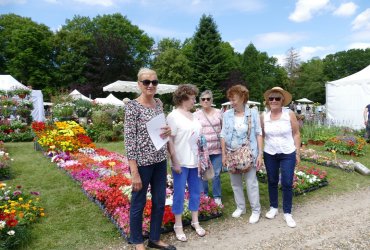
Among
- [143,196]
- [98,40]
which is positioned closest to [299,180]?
[143,196]

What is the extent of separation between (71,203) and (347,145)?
7.81 m

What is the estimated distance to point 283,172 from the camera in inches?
161

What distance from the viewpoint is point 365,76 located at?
14391 mm

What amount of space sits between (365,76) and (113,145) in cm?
1214

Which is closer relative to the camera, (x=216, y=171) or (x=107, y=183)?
(x=216, y=171)

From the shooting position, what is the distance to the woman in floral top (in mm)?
2922

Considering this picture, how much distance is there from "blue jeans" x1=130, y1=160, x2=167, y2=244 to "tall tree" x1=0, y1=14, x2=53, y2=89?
112 feet

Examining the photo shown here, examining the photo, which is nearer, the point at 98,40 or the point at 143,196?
the point at 143,196

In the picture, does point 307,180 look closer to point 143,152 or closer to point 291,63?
point 143,152

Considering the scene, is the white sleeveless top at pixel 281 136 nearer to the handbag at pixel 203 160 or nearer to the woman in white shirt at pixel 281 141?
the woman in white shirt at pixel 281 141

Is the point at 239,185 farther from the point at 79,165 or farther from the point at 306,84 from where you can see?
the point at 306,84

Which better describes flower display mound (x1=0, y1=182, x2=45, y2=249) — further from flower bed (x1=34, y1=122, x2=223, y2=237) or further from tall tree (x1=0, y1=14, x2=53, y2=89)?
tall tree (x1=0, y1=14, x2=53, y2=89)

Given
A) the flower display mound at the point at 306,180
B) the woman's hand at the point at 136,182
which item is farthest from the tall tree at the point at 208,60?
the woman's hand at the point at 136,182

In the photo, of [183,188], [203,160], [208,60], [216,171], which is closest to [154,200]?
[183,188]
